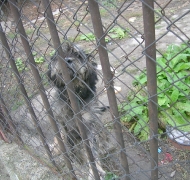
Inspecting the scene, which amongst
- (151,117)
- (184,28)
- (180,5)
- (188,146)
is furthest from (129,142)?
(180,5)

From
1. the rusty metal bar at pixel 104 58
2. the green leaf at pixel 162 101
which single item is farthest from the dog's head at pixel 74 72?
the rusty metal bar at pixel 104 58

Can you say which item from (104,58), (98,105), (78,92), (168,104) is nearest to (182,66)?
(168,104)

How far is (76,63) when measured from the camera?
2588 millimetres

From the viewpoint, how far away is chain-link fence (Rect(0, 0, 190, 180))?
1.15 m

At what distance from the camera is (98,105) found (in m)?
3.19

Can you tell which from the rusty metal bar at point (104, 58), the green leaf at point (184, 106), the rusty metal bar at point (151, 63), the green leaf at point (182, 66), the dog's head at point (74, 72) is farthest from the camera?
the green leaf at point (182, 66)

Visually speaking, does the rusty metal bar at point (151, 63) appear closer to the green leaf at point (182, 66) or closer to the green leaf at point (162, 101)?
the green leaf at point (162, 101)

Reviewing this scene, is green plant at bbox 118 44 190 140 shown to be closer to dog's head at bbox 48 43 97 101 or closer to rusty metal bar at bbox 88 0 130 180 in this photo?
dog's head at bbox 48 43 97 101

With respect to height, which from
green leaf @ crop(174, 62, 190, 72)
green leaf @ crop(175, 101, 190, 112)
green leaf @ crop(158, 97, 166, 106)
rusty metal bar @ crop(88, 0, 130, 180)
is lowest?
green leaf @ crop(175, 101, 190, 112)

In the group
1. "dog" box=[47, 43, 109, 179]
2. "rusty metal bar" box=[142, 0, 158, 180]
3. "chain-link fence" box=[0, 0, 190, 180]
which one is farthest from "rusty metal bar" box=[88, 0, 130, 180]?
"dog" box=[47, 43, 109, 179]

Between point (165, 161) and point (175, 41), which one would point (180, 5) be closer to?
point (175, 41)

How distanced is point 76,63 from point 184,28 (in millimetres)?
3987

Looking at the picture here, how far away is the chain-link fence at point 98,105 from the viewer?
115cm

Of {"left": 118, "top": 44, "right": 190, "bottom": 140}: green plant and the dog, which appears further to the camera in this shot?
{"left": 118, "top": 44, "right": 190, "bottom": 140}: green plant
